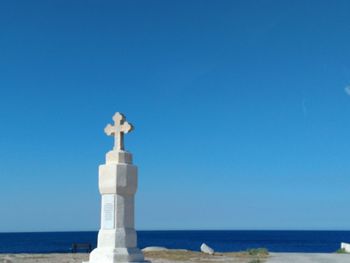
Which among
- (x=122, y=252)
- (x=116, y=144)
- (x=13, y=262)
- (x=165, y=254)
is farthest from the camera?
(x=165, y=254)

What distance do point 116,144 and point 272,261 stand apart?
13.7m

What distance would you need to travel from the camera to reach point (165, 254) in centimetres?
3008

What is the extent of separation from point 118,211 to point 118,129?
2344 millimetres

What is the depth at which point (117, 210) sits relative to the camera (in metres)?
14.0

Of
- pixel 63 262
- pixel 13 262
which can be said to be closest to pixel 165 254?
pixel 63 262

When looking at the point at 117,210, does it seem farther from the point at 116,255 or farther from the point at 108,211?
the point at 116,255

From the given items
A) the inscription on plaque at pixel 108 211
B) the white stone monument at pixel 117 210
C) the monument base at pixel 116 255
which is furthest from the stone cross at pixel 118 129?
the monument base at pixel 116 255

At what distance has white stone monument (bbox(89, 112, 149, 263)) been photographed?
13797mm

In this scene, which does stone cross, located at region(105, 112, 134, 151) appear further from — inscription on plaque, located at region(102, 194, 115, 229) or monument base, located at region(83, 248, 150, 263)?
monument base, located at region(83, 248, 150, 263)

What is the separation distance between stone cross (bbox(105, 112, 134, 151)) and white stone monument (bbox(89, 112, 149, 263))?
35cm

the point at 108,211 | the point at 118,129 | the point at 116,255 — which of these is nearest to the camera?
the point at 116,255

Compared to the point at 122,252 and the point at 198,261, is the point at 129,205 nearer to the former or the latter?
the point at 122,252

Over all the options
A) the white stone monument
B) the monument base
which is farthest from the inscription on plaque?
the monument base

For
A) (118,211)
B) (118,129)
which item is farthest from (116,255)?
(118,129)
